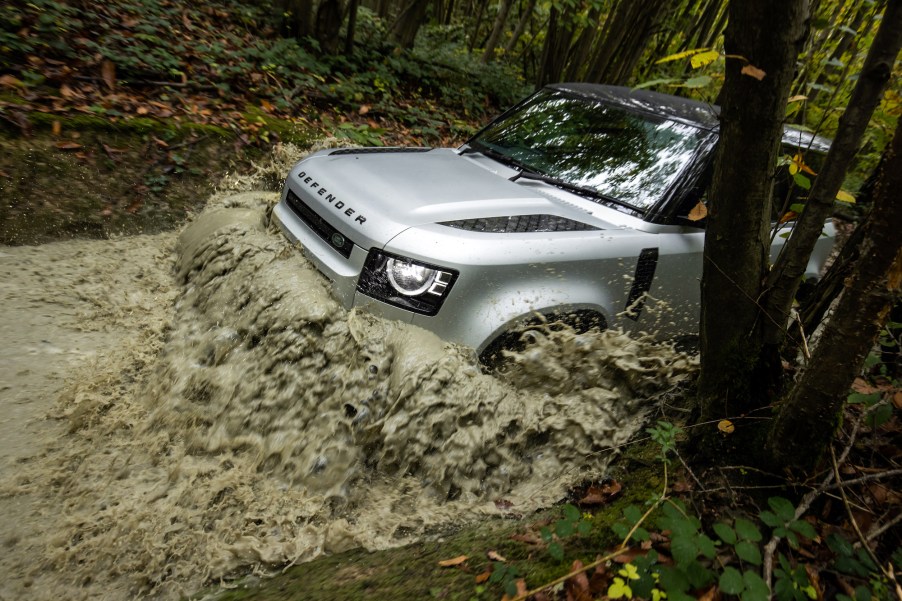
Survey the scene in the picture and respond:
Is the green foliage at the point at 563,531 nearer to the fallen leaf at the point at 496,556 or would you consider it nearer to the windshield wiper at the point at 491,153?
the fallen leaf at the point at 496,556

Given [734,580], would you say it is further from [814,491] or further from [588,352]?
[588,352]

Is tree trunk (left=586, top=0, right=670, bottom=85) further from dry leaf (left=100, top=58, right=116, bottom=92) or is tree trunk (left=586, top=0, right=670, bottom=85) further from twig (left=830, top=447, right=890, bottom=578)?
twig (left=830, top=447, right=890, bottom=578)

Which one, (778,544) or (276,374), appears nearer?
(778,544)

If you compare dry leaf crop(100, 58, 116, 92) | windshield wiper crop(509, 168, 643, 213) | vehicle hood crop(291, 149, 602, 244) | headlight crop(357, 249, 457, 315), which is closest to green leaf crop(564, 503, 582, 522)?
headlight crop(357, 249, 457, 315)

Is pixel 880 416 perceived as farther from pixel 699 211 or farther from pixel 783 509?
pixel 699 211

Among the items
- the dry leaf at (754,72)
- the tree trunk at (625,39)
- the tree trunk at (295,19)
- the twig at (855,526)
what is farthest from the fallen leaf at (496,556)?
the tree trunk at (625,39)

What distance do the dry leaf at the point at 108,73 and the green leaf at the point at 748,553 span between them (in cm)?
605

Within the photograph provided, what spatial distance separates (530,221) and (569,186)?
628 mm

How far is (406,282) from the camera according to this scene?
102 inches

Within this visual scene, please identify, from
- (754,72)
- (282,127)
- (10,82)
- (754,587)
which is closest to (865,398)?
(754,587)

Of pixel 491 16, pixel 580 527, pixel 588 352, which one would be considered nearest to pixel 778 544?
pixel 580 527

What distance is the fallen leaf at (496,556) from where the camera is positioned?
2074 mm

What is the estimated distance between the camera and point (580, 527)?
80.3 inches

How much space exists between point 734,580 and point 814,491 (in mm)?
599
